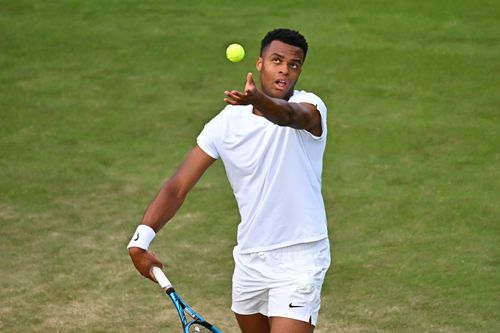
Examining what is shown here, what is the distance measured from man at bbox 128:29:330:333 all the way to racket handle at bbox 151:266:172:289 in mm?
56

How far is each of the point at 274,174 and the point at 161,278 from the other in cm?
94

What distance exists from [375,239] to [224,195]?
1.95m

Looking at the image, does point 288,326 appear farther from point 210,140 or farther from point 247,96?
point 247,96

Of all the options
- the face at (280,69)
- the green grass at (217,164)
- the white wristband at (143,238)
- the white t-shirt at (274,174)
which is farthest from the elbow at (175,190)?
the green grass at (217,164)

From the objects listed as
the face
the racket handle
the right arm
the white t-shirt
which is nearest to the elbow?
the right arm

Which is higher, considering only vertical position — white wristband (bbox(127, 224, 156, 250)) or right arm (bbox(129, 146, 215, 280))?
right arm (bbox(129, 146, 215, 280))

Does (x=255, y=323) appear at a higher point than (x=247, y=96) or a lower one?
lower

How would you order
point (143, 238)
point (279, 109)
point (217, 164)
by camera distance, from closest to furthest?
point (279, 109) < point (143, 238) < point (217, 164)

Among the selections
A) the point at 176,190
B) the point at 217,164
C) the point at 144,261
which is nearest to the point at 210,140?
the point at 176,190

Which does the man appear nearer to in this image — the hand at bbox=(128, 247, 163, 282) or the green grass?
the hand at bbox=(128, 247, 163, 282)

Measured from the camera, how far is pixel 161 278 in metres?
7.18

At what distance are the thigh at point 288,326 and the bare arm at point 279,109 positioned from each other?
115 centimetres

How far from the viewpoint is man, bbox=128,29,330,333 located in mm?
7207

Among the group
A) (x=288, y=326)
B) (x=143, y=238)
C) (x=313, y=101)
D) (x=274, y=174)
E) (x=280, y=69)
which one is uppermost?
(x=280, y=69)
